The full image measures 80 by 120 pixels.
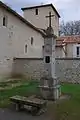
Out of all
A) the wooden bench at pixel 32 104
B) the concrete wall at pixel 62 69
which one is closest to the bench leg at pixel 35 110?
the wooden bench at pixel 32 104

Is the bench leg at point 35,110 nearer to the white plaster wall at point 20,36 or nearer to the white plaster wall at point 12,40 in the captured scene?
the white plaster wall at point 12,40

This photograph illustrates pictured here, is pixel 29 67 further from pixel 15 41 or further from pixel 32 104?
pixel 32 104

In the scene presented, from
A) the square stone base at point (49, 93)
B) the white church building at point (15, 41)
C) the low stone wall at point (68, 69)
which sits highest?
the white church building at point (15, 41)

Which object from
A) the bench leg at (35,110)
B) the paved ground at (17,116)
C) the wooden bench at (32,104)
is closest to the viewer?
the paved ground at (17,116)

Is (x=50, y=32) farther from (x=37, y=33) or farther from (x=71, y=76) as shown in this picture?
(x=37, y=33)

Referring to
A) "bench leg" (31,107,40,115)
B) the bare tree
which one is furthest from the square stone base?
the bare tree

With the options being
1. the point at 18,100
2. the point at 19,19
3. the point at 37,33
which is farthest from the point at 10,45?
the point at 18,100

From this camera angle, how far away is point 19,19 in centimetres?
1931

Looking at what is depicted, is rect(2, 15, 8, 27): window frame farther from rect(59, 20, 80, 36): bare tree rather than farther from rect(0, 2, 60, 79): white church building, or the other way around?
rect(59, 20, 80, 36): bare tree

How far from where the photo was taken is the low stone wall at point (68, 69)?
55.0 ft

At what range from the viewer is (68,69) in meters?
17.0

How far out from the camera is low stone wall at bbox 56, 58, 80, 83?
16750 millimetres

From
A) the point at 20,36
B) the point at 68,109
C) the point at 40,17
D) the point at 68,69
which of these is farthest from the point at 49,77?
the point at 40,17

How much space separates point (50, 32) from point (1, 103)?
161 inches
